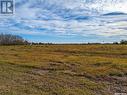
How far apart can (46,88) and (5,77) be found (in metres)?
5.49

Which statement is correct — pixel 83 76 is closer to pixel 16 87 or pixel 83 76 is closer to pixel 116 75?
pixel 116 75

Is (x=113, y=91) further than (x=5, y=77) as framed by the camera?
No

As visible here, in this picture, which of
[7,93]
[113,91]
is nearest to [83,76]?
Result: [113,91]

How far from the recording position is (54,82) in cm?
2194

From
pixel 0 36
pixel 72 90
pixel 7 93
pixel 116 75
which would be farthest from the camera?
pixel 0 36

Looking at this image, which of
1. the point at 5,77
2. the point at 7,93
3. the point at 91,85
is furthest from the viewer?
the point at 5,77

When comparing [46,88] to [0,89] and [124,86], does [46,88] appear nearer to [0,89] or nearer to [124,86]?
[0,89]

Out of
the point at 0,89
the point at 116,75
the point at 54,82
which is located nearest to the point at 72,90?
the point at 54,82

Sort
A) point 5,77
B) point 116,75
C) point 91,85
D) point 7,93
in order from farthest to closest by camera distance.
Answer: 1. point 116,75
2. point 5,77
3. point 91,85
4. point 7,93

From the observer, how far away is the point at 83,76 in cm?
2616

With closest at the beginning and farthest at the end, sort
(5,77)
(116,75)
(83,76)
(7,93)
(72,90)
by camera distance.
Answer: (7,93) < (72,90) < (5,77) < (83,76) < (116,75)

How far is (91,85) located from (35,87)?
163 inches

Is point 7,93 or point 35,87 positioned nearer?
point 7,93

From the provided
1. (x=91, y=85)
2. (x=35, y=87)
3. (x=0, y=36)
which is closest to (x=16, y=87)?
(x=35, y=87)
